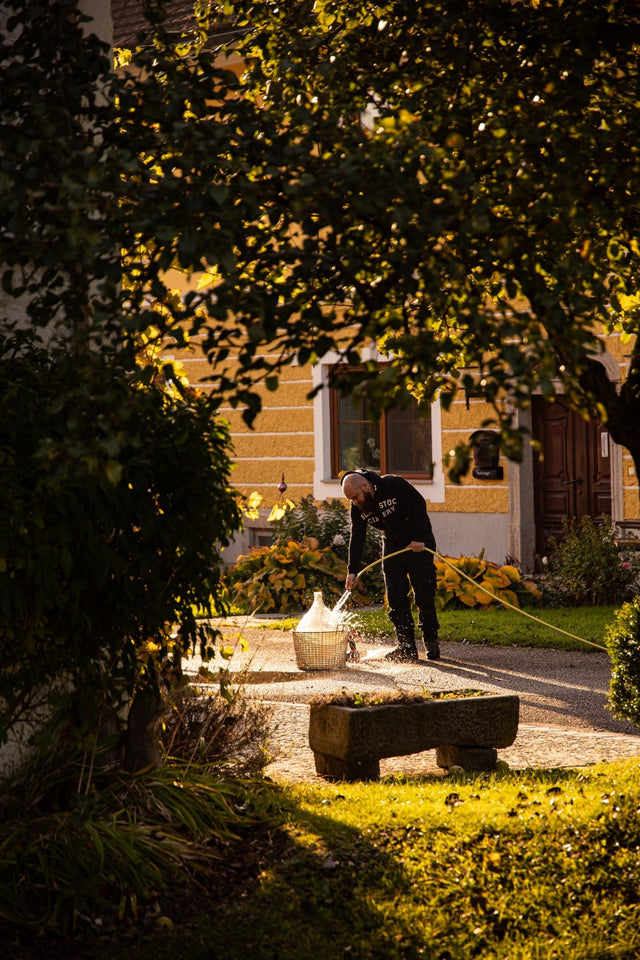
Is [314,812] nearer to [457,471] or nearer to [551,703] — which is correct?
[457,471]

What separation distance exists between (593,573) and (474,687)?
4206 mm

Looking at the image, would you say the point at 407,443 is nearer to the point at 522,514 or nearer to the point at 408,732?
the point at 522,514

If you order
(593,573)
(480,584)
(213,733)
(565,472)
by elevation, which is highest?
(565,472)

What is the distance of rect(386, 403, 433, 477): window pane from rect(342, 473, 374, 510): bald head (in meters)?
5.86

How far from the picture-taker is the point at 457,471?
9.60ft

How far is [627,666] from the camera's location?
22.0 ft

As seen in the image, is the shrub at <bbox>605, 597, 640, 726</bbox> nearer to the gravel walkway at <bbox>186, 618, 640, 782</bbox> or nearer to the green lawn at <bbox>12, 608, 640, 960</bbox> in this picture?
the gravel walkway at <bbox>186, 618, 640, 782</bbox>

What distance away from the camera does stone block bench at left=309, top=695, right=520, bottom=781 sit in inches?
236

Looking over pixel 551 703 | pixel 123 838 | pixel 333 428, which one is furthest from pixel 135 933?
pixel 333 428

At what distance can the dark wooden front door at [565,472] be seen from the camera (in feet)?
45.7

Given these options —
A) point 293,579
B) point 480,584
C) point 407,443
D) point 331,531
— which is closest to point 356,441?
point 407,443

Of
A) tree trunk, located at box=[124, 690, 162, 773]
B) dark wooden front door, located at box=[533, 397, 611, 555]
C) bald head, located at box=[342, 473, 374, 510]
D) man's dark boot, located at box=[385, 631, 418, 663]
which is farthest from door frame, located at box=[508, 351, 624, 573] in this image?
tree trunk, located at box=[124, 690, 162, 773]

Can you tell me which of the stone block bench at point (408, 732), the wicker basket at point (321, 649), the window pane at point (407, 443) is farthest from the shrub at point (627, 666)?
the window pane at point (407, 443)

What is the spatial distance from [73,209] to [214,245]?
413mm
